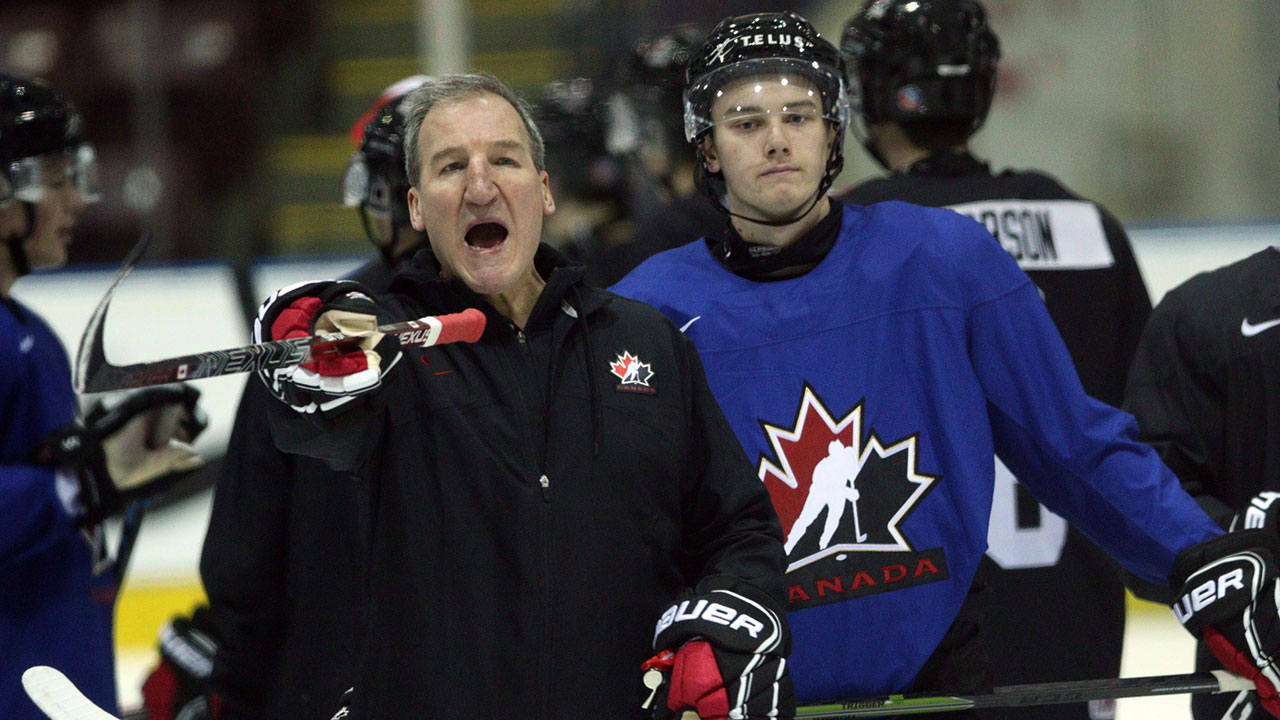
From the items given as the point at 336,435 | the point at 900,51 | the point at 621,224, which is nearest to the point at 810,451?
the point at 336,435

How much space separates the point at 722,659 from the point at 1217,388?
1.08 metres

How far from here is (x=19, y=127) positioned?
2947mm

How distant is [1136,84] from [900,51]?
3817 millimetres

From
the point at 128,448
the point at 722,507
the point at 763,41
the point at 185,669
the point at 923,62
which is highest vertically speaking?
the point at 763,41

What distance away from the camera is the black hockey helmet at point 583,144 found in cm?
541

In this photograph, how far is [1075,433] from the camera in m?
2.19

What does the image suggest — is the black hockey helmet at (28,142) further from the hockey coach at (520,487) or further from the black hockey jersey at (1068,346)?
the black hockey jersey at (1068,346)

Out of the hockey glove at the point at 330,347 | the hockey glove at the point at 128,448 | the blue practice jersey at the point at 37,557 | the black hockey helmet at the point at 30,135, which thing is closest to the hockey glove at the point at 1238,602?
the hockey glove at the point at 330,347

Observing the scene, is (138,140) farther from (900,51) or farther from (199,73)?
(900,51)

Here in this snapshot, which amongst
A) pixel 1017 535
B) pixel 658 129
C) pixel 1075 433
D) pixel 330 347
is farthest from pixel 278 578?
pixel 658 129

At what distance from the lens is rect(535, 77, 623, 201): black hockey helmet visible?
541 cm

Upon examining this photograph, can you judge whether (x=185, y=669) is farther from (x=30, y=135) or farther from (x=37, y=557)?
(x=30, y=135)

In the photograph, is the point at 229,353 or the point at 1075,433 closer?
the point at 229,353

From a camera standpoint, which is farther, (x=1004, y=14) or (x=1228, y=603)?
(x=1004, y=14)
